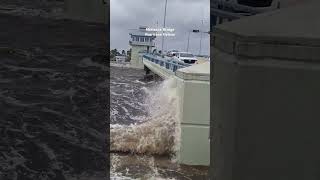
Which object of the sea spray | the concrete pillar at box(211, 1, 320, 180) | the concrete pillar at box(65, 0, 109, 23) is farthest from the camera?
the sea spray

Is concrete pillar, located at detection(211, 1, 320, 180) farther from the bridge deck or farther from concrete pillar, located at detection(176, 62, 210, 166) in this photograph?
the bridge deck

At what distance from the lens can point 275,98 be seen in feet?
8.32

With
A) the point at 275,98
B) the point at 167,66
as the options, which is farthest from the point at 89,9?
the point at 167,66

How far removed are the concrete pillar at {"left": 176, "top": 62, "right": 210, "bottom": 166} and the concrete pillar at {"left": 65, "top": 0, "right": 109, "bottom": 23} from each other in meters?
3.36

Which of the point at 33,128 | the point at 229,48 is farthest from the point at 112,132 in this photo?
the point at 229,48

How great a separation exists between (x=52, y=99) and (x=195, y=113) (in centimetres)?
650

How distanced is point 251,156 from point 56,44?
19450 millimetres

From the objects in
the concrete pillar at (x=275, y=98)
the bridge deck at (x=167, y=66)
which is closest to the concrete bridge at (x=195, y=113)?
the concrete pillar at (x=275, y=98)

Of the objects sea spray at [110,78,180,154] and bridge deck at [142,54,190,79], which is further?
bridge deck at [142,54,190,79]

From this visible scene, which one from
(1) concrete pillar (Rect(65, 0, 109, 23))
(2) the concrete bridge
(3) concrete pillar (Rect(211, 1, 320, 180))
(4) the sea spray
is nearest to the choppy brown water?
(4) the sea spray

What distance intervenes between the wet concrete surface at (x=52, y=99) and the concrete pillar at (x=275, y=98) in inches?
335

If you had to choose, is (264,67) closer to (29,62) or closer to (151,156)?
(151,156)

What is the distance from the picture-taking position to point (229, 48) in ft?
8.86

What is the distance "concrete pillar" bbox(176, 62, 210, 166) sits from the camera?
1150 cm
